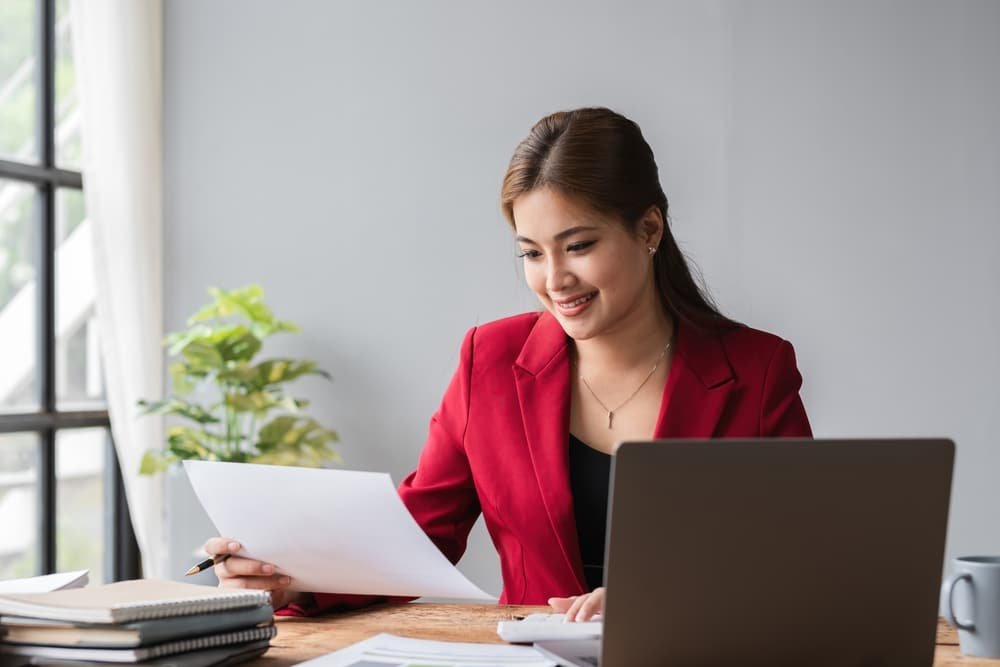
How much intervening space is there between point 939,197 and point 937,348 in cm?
49

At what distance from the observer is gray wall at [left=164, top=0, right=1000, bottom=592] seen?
3492 millimetres

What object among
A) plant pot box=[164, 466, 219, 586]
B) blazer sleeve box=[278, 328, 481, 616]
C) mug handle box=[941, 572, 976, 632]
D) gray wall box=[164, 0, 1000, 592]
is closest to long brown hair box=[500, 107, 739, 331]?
blazer sleeve box=[278, 328, 481, 616]

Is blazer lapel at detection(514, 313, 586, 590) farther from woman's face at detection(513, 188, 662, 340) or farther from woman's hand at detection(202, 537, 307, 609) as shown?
woman's hand at detection(202, 537, 307, 609)

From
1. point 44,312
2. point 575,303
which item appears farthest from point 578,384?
point 44,312

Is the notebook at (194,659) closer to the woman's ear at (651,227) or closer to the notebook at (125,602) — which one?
the notebook at (125,602)

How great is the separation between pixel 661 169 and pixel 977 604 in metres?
2.69

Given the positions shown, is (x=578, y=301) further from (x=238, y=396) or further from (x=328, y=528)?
(x=238, y=396)

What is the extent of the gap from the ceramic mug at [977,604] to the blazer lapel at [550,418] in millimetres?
686

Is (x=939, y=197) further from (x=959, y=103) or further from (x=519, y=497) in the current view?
(x=519, y=497)

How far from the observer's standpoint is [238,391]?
3643 mm

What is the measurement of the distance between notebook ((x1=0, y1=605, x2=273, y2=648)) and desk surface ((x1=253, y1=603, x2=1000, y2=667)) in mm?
90

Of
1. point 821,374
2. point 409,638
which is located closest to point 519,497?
point 409,638

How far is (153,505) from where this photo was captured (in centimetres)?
389

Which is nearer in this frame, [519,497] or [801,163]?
[519,497]
